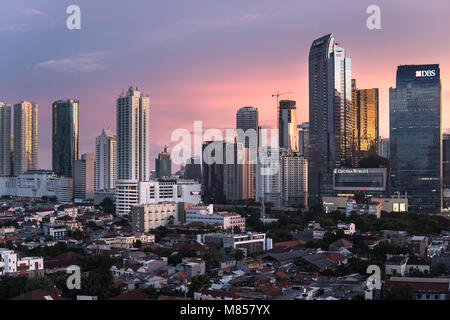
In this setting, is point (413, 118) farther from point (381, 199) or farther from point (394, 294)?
point (394, 294)

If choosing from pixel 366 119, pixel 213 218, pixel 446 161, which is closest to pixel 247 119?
pixel 366 119

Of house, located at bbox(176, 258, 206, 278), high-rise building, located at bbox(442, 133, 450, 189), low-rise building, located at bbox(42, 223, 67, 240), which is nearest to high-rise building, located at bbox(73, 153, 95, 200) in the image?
low-rise building, located at bbox(42, 223, 67, 240)

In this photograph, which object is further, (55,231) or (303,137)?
(303,137)

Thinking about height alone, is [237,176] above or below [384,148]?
below

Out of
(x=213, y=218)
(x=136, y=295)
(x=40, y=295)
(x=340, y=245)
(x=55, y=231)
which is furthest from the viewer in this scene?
(x=213, y=218)

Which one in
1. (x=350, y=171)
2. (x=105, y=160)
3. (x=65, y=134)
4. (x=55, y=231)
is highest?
(x=65, y=134)

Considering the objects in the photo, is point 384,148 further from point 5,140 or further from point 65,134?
point 5,140
